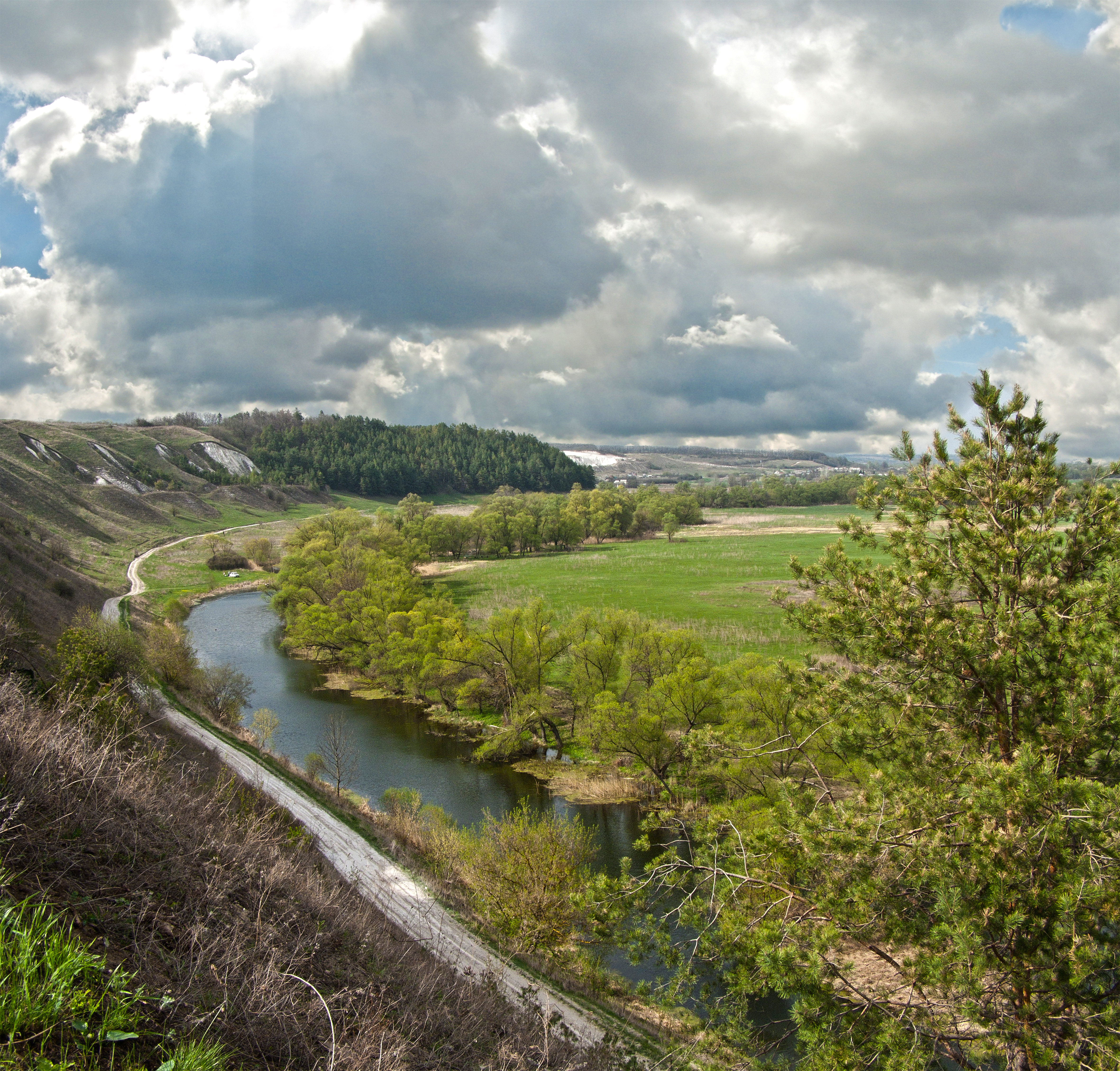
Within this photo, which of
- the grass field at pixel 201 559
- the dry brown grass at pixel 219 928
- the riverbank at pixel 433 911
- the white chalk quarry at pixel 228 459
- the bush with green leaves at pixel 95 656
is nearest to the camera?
the dry brown grass at pixel 219 928

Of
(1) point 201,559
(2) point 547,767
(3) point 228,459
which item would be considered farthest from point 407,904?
(3) point 228,459

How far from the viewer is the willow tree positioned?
8047 mm

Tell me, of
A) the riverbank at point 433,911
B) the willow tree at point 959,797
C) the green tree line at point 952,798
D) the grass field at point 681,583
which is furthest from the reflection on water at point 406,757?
the grass field at point 681,583

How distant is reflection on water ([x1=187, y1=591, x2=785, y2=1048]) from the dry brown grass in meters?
8.80

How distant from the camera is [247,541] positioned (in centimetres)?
9875

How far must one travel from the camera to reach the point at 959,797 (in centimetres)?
941

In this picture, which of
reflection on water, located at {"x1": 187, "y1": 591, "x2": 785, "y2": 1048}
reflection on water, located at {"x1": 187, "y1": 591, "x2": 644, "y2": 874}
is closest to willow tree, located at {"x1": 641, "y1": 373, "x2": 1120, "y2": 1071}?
reflection on water, located at {"x1": 187, "y1": 591, "x2": 785, "y2": 1048}

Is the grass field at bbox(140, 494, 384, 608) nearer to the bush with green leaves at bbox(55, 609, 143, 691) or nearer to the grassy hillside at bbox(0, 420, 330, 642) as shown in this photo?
the grassy hillside at bbox(0, 420, 330, 642)

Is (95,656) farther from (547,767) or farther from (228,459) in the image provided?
(228,459)

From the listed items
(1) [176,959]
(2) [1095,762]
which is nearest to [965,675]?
(2) [1095,762]

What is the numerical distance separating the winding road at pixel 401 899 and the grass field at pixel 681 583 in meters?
25.4

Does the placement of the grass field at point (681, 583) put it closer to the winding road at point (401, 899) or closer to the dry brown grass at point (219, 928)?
the winding road at point (401, 899)

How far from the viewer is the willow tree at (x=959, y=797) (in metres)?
8.05

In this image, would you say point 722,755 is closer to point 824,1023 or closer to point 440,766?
point 824,1023
